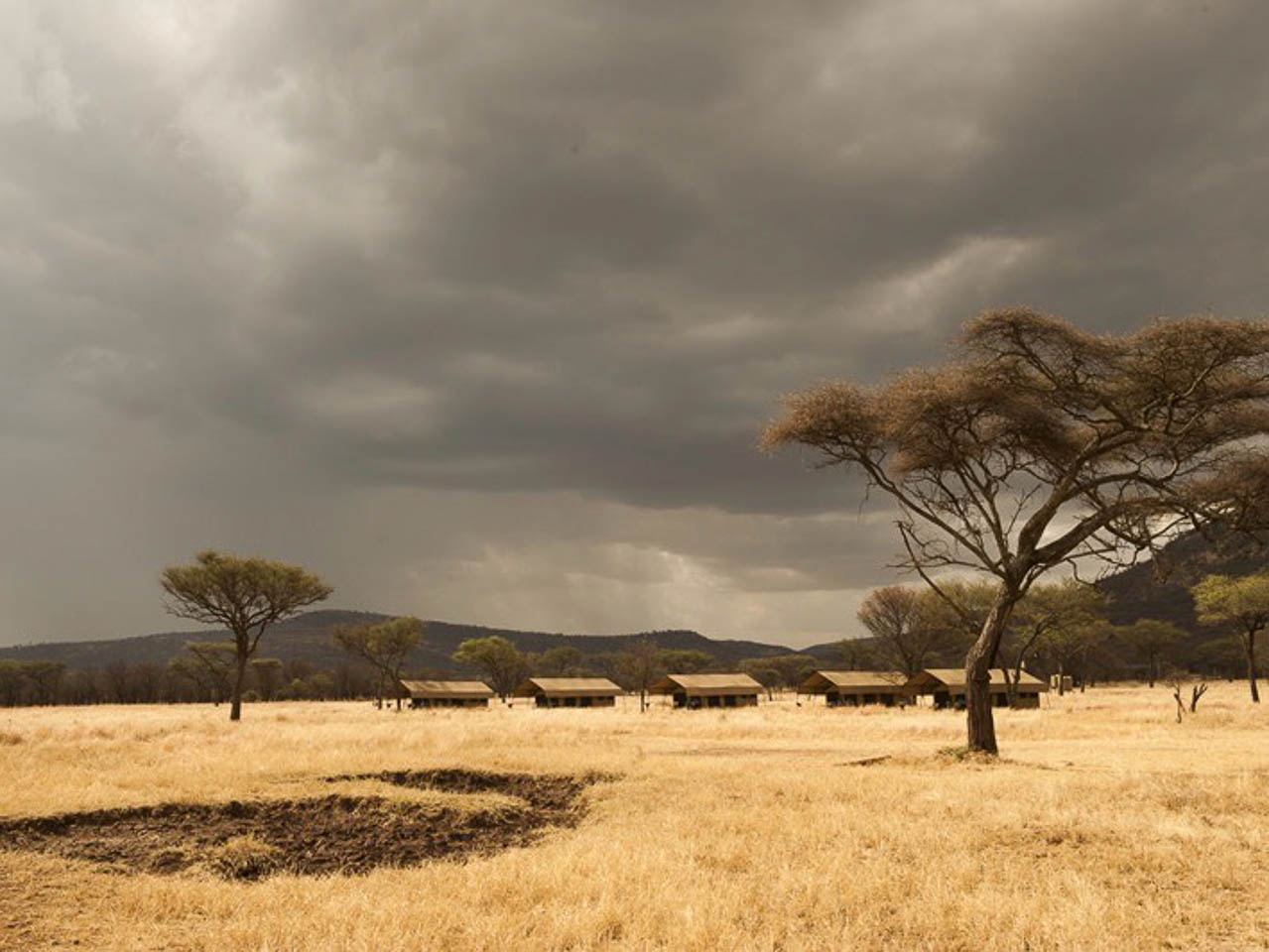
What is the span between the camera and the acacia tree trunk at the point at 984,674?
2661 centimetres

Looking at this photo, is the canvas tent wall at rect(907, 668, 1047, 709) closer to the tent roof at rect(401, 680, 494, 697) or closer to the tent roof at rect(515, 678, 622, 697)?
the tent roof at rect(515, 678, 622, 697)

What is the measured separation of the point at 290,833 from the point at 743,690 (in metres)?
83.7

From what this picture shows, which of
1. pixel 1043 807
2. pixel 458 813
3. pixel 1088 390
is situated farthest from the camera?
pixel 1088 390

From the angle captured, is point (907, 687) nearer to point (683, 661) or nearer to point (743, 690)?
point (743, 690)

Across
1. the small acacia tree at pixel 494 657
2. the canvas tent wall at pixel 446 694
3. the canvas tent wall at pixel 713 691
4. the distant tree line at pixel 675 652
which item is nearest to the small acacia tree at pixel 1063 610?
the distant tree line at pixel 675 652

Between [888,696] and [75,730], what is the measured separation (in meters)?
74.4

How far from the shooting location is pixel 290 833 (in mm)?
15109

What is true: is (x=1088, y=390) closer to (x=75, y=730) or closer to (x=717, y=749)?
(x=717, y=749)

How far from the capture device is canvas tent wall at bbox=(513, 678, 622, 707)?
100750 millimetres

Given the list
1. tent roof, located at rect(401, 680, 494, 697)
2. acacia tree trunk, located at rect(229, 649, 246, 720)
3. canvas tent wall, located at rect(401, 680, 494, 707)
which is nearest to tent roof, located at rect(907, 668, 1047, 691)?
canvas tent wall, located at rect(401, 680, 494, 707)

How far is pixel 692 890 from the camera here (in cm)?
989

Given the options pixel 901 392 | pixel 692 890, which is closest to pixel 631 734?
pixel 901 392

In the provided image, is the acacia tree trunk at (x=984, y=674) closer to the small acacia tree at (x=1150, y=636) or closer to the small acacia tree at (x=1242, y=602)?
the small acacia tree at (x=1242, y=602)

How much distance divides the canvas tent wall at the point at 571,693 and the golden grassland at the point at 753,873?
79.1m
